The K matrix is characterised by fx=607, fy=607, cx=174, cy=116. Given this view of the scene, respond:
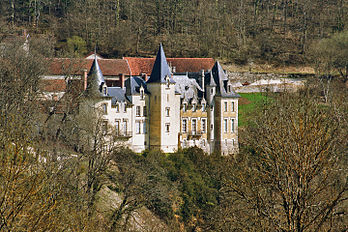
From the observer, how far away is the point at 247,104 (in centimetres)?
5738

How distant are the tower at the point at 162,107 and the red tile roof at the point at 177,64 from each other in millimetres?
13060

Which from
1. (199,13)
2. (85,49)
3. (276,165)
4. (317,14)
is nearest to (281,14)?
(317,14)

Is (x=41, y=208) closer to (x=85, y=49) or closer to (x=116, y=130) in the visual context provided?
(x=116, y=130)

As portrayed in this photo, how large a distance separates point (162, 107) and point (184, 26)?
32216 millimetres

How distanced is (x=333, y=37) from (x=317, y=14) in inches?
566

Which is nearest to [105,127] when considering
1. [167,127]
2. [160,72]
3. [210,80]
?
[167,127]

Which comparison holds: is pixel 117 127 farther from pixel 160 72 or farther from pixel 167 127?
pixel 160 72

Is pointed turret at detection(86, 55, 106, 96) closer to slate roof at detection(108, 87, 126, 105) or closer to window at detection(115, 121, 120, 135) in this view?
slate roof at detection(108, 87, 126, 105)

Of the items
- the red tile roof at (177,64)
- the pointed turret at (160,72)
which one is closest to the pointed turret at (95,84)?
the pointed turret at (160,72)

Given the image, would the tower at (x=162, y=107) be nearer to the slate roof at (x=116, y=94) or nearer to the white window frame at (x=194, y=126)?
the white window frame at (x=194, y=126)

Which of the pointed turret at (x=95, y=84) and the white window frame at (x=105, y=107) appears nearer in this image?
the pointed turret at (x=95, y=84)

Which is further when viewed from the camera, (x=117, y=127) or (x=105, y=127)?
(x=117, y=127)

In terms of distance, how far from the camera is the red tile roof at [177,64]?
61.9 meters

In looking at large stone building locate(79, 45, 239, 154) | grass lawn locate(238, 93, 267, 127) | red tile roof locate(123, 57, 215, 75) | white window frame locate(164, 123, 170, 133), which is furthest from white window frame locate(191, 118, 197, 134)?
red tile roof locate(123, 57, 215, 75)
